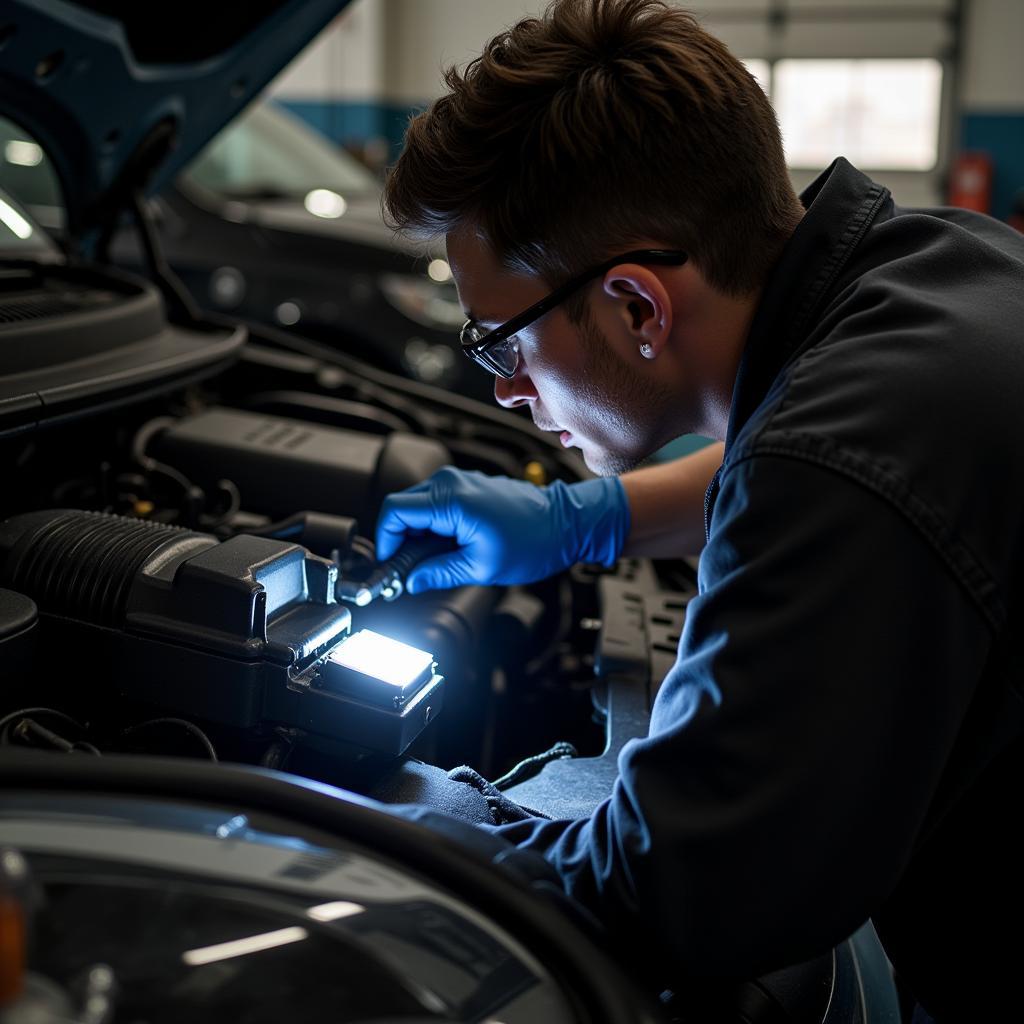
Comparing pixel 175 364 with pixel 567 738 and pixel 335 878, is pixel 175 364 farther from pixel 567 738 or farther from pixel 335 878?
pixel 335 878

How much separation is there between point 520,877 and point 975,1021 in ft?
1.70

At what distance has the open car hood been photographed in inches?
58.4

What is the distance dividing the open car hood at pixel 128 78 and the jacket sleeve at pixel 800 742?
120 centimetres

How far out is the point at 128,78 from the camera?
1.63 m

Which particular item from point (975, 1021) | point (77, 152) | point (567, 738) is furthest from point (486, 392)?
point (975, 1021)

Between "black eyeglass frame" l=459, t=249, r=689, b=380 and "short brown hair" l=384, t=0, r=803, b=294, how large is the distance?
1 cm

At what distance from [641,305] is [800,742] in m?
0.47

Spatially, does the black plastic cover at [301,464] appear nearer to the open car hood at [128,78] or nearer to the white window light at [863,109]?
the open car hood at [128,78]

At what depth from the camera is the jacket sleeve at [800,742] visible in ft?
2.42

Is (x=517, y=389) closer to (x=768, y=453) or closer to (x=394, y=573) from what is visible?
(x=394, y=573)

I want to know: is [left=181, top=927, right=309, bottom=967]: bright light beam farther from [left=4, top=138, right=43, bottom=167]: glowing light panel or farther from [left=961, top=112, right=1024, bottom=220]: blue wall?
[left=961, top=112, right=1024, bottom=220]: blue wall

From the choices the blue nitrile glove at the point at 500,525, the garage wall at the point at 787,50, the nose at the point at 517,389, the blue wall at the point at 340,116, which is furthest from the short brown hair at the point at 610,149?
the blue wall at the point at 340,116

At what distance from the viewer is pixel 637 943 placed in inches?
31.0

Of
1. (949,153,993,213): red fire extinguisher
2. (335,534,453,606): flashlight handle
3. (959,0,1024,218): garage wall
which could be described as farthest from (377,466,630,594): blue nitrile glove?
(959,0,1024,218): garage wall
